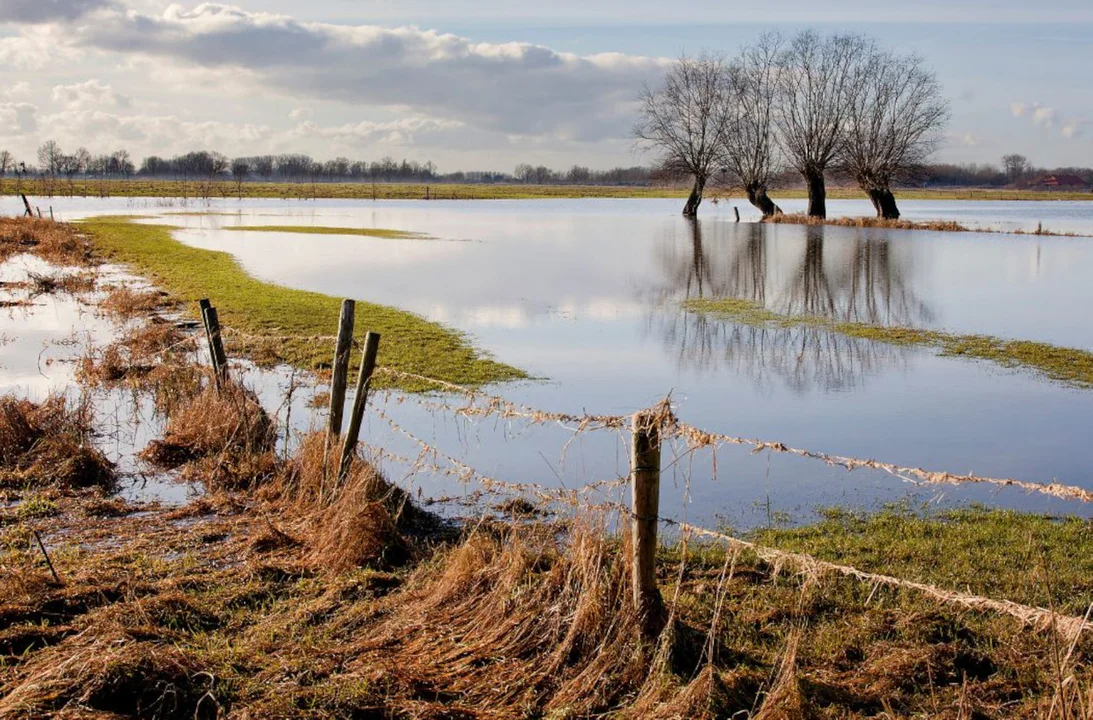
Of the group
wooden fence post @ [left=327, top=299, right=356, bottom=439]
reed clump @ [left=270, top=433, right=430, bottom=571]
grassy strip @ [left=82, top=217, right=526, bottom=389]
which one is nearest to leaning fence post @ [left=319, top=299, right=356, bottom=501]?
wooden fence post @ [left=327, top=299, right=356, bottom=439]

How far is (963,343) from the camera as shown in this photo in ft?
66.3

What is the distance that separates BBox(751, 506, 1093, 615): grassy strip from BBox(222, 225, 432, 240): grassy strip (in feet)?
151

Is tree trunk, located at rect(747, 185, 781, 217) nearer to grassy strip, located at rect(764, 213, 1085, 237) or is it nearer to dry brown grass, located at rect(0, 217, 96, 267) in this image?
grassy strip, located at rect(764, 213, 1085, 237)

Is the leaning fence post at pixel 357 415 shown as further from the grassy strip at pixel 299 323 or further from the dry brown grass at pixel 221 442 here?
the grassy strip at pixel 299 323

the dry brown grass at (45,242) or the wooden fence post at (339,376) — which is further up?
the dry brown grass at (45,242)

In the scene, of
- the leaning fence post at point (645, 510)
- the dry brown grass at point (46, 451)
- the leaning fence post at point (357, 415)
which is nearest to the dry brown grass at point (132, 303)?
the dry brown grass at point (46, 451)

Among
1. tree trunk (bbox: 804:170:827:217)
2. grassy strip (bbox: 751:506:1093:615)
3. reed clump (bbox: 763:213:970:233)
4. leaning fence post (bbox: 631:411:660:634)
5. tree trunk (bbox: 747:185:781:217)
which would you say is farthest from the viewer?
tree trunk (bbox: 747:185:781:217)

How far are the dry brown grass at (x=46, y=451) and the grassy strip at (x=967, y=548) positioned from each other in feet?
23.4

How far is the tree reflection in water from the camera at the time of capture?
17953 millimetres

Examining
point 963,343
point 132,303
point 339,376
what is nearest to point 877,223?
point 963,343

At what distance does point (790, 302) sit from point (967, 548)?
19.3 meters

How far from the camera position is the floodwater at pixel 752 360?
11.0 meters

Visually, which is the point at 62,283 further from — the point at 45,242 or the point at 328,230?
the point at 328,230

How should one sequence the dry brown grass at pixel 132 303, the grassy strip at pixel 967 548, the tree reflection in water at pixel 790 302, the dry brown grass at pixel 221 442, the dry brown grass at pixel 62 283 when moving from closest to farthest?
1. the grassy strip at pixel 967 548
2. the dry brown grass at pixel 221 442
3. the tree reflection in water at pixel 790 302
4. the dry brown grass at pixel 132 303
5. the dry brown grass at pixel 62 283
